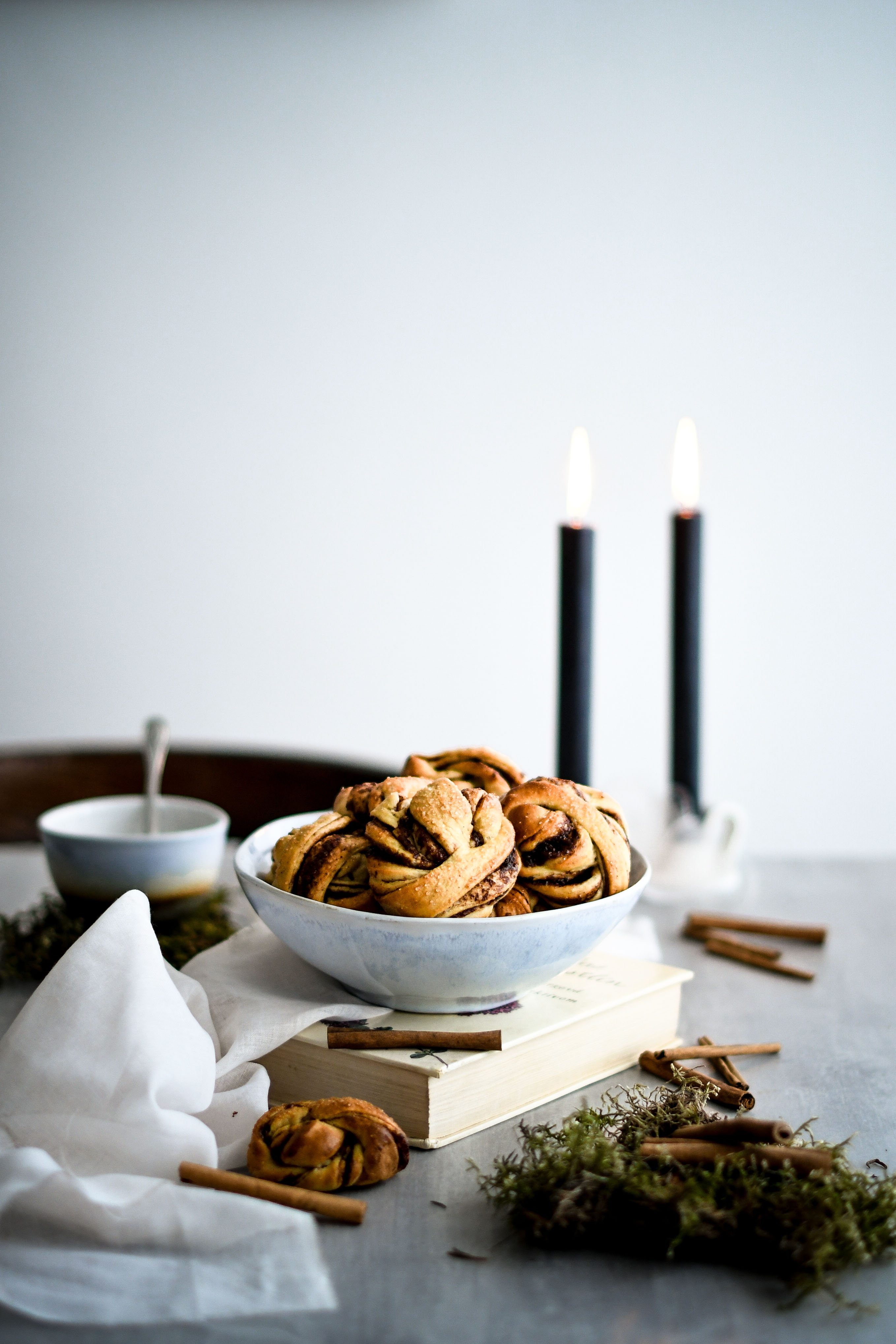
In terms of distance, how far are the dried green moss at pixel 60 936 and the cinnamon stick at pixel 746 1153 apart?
380 mm

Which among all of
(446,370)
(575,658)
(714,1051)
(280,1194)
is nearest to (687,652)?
(575,658)

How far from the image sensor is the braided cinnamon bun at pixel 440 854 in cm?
57

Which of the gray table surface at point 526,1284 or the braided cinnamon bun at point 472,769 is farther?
the braided cinnamon bun at point 472,769

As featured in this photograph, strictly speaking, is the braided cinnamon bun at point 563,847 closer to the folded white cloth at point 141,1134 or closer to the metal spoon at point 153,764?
the folded white cloth at point 141,1134

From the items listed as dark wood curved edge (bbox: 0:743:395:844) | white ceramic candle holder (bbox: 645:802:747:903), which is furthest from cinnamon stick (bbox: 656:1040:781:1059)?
dark wood curved edge (bbox: 0:743:395:844)

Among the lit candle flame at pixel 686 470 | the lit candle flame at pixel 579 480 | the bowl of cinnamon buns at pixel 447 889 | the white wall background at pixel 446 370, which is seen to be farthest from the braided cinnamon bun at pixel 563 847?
the white wall background at pixel 446 370

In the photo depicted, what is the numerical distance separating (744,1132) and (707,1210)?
55 mm

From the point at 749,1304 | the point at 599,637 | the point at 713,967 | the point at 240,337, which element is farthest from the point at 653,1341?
the point at 240,337

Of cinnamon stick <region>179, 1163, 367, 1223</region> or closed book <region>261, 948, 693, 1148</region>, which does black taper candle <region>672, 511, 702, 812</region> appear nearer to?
closed book <region>261, 948, 693, 1148</region>

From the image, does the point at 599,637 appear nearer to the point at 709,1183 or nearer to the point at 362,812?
the point at 362,812

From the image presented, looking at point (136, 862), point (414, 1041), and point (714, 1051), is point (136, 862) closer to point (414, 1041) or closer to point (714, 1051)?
point (414, 1041)

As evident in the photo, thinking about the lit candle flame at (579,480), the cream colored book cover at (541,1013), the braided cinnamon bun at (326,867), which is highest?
the lit candle flame at (579,480)

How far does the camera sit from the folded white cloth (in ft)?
1.45

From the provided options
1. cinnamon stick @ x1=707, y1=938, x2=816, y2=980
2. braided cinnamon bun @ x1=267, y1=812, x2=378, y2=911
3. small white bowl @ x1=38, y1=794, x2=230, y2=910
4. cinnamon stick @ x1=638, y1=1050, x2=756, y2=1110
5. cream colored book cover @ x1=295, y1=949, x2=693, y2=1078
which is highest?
braided cinnamon bun @ x1=267, y1=812, x2=378, y2=911
